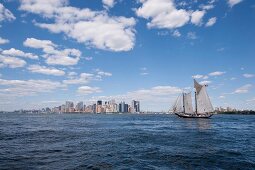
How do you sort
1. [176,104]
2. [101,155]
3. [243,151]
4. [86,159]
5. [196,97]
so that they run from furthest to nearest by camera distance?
[176,104] → [196,97] → [243,151] → [101,155] → [86,159]

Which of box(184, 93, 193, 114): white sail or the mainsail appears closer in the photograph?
the mainsail

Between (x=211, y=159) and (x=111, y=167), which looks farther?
(x=211, y=159)

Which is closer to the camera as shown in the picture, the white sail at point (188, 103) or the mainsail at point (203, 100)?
the mainsail at point (203, 100)

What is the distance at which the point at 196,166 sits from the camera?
83.0ft

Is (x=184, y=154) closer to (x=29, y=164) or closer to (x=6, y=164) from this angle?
(x=29, y=164)

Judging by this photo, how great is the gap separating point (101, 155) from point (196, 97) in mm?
117335

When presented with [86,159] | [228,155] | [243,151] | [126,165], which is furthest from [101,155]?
[243,151]

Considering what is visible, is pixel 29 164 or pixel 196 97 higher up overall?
pixel 196 97

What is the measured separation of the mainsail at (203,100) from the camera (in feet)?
445

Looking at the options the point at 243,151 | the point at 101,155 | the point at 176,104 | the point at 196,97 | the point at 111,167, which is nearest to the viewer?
the point at 111,167

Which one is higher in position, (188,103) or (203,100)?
(203,100)

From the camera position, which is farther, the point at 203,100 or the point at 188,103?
the point at 188,103

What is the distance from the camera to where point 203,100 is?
136625 millimetres

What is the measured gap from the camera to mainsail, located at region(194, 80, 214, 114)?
135625 mm
